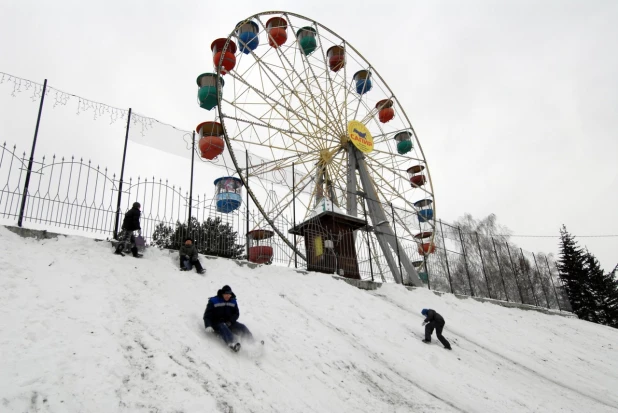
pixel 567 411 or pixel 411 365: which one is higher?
pixel 411 365

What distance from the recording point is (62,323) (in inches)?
189

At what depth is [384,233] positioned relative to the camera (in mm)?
17000

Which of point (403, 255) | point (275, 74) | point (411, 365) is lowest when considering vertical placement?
point (411, 365)

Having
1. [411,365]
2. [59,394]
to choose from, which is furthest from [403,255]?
[59,394]

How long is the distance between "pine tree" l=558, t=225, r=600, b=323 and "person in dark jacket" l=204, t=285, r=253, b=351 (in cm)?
2854

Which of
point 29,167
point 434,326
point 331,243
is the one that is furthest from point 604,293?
point 29,167

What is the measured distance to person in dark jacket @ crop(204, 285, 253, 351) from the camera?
5.65 meters

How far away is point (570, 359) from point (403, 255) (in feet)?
23.9

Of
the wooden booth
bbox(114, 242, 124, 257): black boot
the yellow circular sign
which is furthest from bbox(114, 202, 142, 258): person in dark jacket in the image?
the yellow circular sign

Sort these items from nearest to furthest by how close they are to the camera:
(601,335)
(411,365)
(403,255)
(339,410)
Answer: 1. (339,410)
2. (411,365)
3. (601,335)
4. (403,255)

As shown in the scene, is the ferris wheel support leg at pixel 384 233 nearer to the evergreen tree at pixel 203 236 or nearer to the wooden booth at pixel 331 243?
the wooden booth at pixel 331 243

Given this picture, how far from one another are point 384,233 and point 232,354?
12427mm

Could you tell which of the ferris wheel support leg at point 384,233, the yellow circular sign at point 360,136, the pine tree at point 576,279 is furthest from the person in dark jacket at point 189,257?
the pine tree at point 576,279

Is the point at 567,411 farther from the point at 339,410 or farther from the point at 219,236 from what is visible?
the point at 219,236
